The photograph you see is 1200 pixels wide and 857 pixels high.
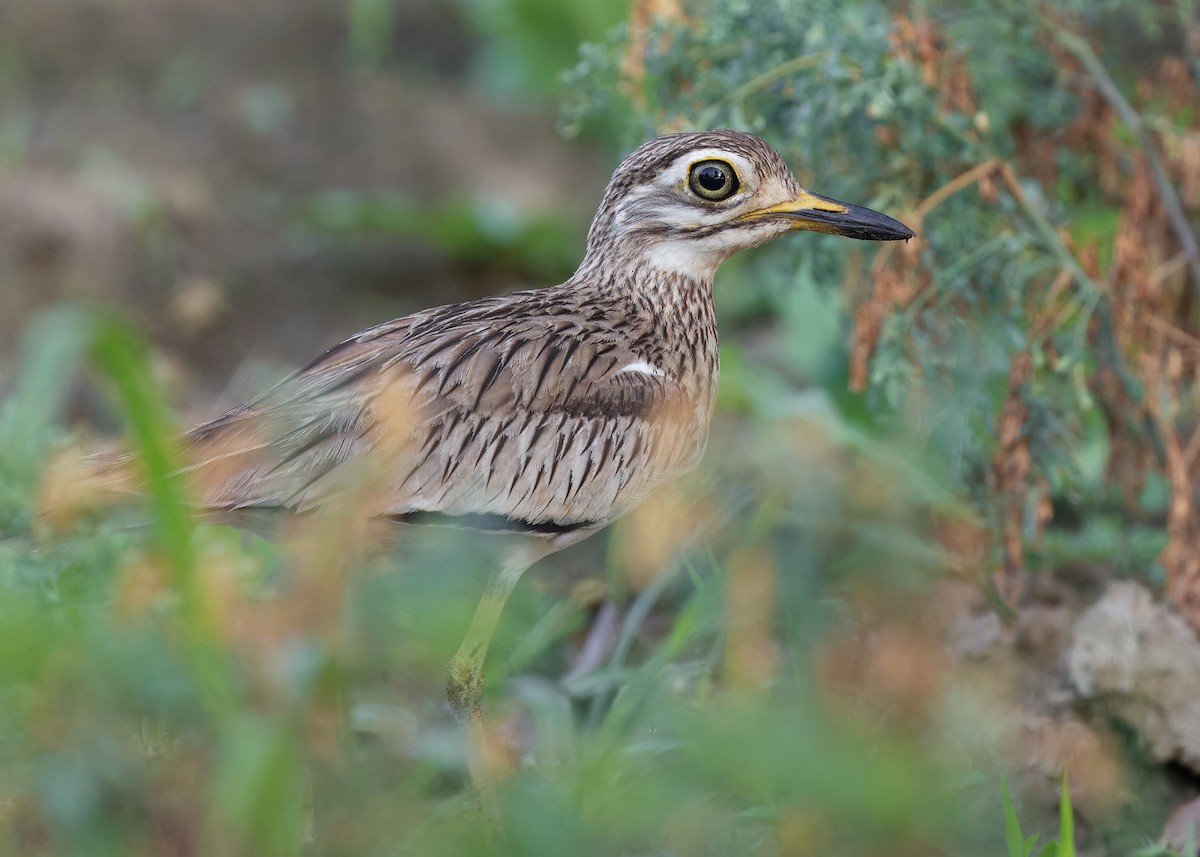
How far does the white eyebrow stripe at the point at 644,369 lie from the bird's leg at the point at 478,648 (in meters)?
0.43

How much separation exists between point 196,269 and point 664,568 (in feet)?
11.1

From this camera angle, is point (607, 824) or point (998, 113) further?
point (998, 113)

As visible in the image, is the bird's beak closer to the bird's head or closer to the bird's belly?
the bird's head

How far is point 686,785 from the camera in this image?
2119 millimetres

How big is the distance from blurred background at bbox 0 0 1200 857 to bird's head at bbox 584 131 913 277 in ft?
1.00

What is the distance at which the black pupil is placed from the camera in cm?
327

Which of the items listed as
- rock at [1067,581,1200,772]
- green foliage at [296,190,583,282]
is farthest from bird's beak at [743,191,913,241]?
green foliage at [296,190,583,282]

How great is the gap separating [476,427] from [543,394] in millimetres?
161

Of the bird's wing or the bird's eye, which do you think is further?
the bird's eye

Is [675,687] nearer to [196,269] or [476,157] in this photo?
[196,269]

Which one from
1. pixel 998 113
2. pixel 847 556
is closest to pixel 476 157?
pixel 998 113

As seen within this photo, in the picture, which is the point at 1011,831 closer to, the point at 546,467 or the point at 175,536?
the point at 546,467

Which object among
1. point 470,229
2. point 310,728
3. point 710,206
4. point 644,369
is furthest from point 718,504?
point 470,229

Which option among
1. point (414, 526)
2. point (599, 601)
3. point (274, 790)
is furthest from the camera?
point (599, 601)
